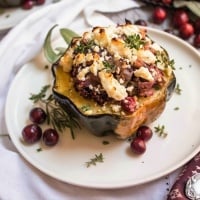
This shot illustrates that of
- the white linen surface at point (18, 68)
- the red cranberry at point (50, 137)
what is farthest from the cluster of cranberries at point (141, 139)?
the red cranberry at point (50, 137)

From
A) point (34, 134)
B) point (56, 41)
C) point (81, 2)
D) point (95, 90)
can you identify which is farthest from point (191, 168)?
point (81, 2)

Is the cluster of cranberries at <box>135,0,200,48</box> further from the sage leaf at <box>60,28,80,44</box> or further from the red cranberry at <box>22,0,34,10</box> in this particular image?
the red cranberry at <box>22,0,34,10</box>

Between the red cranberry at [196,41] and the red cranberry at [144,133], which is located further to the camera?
the red cranberry at [196,41]

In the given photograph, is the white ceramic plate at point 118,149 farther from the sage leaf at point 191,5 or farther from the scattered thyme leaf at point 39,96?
the sage leaf at point 191,5

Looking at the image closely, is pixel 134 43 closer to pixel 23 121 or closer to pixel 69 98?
pixel 69 98

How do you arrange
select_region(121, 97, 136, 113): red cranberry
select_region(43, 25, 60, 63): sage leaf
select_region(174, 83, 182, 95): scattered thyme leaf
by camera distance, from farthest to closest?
select_region(43, 25, 60, 63): sage leaf, select_region(174, 83, 182, 95): scattered thyme leaf, select_region(121, 97, 136, 113): red cranberry

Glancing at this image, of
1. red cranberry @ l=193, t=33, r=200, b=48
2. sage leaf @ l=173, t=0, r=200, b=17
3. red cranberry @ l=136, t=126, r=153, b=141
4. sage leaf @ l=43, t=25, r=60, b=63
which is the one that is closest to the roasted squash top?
red cranberry @ l=136, t=126, r=153, b=141

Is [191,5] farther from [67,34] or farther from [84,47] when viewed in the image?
[84,47]
